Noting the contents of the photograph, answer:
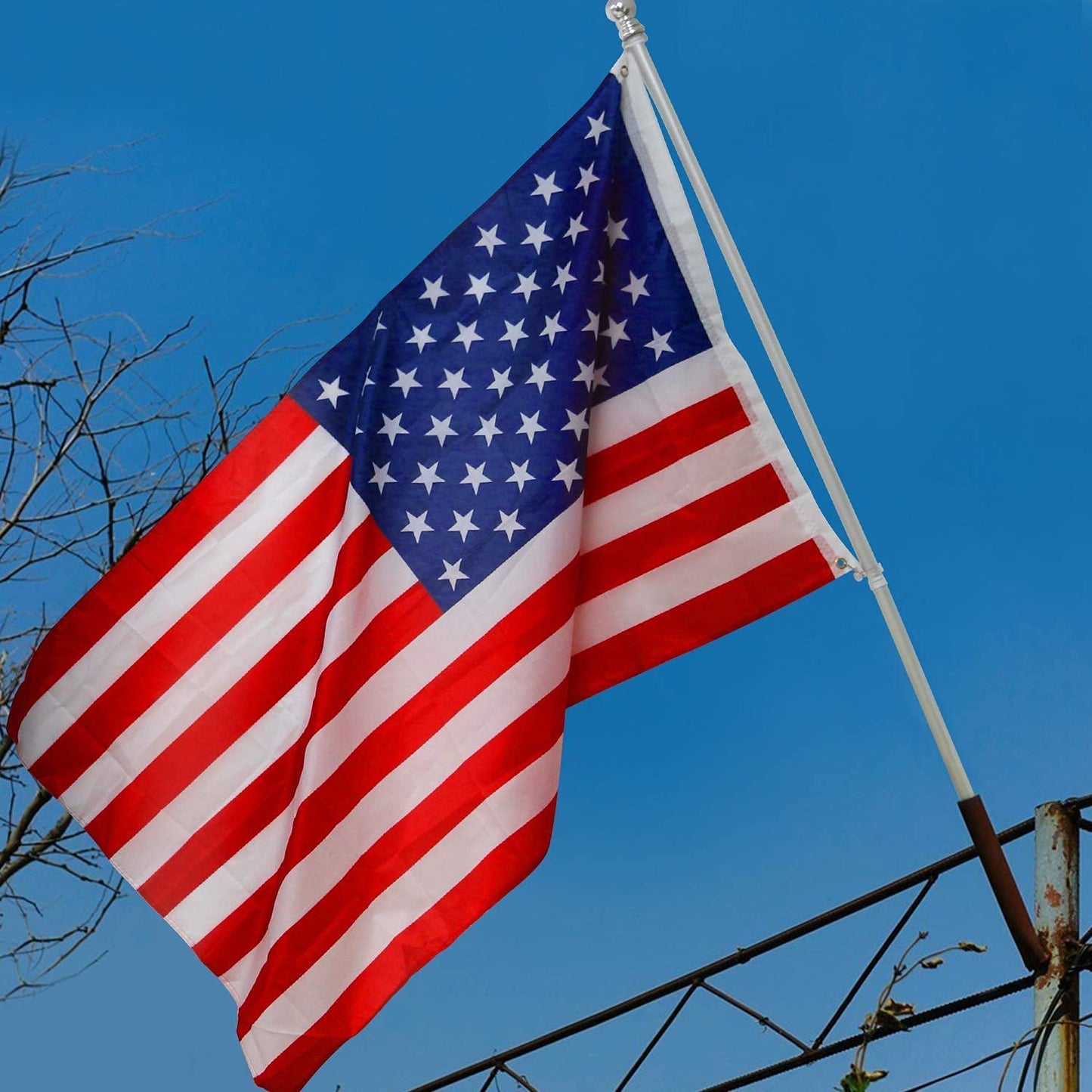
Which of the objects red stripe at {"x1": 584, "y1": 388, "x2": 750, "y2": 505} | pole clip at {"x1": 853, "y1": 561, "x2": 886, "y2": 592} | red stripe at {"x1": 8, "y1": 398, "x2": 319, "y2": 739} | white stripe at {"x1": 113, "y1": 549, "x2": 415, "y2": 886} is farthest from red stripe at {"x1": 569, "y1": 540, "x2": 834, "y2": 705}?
red stripe at {"x1": 8, "y1": 398, "x2": 319, "y2": 739}

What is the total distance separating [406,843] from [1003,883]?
1666 mm

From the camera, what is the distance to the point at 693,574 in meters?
4.20

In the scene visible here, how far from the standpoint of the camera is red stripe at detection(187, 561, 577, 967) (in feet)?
13.6

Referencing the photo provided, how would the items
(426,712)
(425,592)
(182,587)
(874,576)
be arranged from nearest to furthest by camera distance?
(874,576)
(426,712)
(425,592)
(182,587)

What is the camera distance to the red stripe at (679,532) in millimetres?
4164

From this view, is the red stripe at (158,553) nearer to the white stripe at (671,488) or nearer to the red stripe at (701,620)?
the white stripe at (671,488)

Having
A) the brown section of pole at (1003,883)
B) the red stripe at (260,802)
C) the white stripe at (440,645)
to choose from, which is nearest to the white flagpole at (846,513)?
the brown section of pole at (1003,883)

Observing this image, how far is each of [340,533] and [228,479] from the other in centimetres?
44

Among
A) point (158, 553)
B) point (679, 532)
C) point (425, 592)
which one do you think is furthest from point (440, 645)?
point (158, 553)

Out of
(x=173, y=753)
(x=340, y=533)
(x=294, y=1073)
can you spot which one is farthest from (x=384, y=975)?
(x=340, y=533)

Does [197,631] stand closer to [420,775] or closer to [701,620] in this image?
[420,775]

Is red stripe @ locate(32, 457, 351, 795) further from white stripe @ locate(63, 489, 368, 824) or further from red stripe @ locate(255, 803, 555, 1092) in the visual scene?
red stripe @ locate(255, 803, 555, 1092)

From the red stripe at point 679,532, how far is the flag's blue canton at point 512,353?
8.9 inches

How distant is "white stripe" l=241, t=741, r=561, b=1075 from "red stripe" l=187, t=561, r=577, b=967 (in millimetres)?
274
